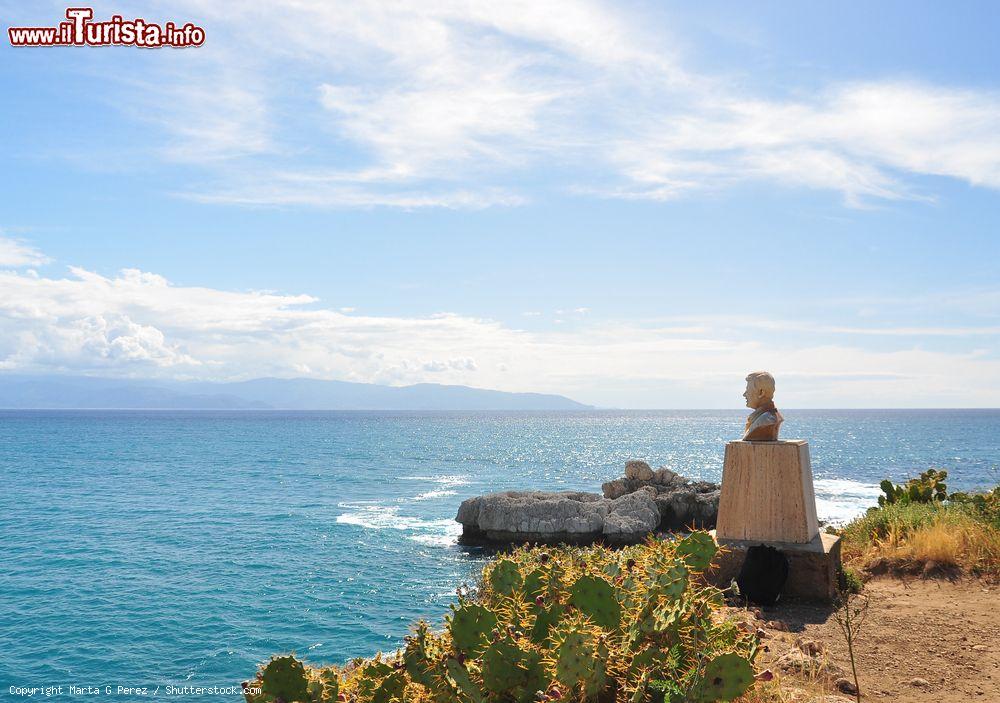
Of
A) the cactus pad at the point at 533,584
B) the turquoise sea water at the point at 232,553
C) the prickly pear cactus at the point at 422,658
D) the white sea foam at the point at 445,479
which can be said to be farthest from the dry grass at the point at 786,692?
the white sea foam at the point at 445,479

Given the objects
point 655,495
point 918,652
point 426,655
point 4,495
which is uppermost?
point 426,655

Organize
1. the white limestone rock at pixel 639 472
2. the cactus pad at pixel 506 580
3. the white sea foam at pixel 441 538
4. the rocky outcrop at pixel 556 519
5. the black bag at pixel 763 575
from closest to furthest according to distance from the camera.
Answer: the cactus pad at pixel 506 580 < the black bag at pixel 763 575 < the rocky outcrop at pixel 556 519 < the white sea foam at pixel 441 538 < the white limestone rock at pixel 639 472

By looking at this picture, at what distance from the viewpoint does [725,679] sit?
153 inches

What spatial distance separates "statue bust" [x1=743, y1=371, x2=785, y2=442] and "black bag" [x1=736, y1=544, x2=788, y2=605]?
1.62 metres

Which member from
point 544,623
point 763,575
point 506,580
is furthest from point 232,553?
point 544,623

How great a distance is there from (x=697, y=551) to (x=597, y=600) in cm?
110

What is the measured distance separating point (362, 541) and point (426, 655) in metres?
32.3

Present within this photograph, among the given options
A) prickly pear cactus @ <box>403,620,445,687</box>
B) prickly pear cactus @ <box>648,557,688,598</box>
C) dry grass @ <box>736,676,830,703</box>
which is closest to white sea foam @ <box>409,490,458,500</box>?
dry grass @ <box>736,676,830,703</box>

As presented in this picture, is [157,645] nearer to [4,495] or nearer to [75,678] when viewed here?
[75,678]

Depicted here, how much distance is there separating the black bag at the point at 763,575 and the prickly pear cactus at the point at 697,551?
484 centimetres

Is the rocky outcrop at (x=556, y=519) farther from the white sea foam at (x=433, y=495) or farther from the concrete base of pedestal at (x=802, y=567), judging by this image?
the concrete base of pedestal at (x=802, y=567)

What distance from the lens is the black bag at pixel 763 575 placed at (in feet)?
31.7

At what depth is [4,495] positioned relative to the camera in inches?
2216

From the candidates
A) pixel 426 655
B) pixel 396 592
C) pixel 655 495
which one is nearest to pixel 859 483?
pixel 655 495
